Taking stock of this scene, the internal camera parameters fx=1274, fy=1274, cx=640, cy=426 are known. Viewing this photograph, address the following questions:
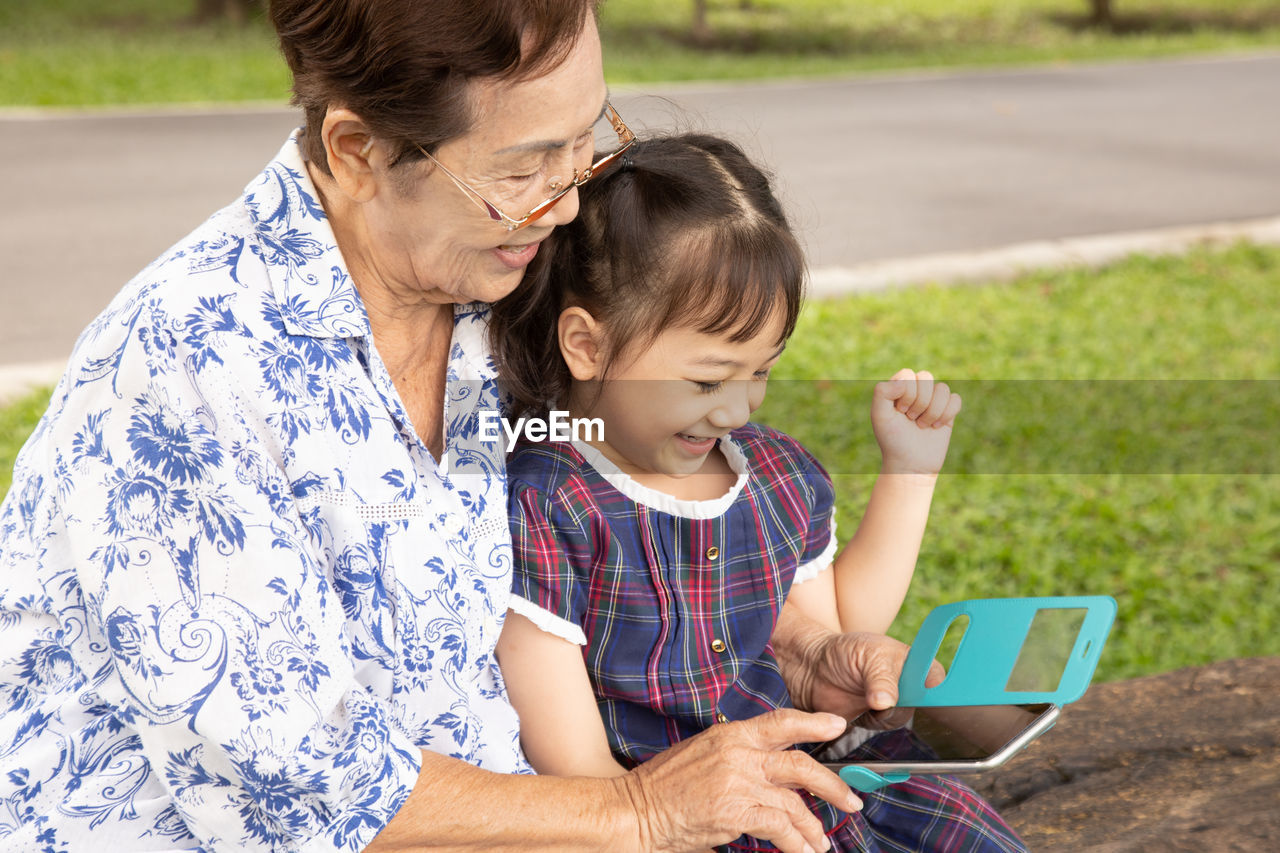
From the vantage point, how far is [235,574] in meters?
1.39

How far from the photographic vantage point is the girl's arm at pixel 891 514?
198 centimetres

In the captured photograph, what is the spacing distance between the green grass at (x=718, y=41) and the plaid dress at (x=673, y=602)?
8.08m

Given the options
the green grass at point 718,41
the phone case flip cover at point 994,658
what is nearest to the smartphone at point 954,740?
the phone case flip cover at point 994,658

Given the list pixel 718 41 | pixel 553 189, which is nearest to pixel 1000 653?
pixel 553 189

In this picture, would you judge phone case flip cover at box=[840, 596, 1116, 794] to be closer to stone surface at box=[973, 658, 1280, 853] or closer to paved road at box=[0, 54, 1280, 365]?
stone surface at box=[973, 658, 1280, 853]

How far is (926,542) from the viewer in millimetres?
3934

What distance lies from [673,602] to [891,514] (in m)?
0.42

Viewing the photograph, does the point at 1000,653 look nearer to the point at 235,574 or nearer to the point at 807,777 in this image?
the point at 807,777

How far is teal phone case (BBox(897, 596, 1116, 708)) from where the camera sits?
1.67m

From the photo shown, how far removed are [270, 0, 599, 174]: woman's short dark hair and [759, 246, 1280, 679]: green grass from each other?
234 centimetres

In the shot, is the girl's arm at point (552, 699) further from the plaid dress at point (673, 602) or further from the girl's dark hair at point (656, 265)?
the girl's dark hair at point (656, 265)

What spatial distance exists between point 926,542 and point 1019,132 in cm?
757

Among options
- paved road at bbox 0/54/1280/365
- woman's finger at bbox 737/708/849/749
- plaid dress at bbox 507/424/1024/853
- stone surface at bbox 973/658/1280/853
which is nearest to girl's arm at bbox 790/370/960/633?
plaid dress at bbox 507/424/1024/853

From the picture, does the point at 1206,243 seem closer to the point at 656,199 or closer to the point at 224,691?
the point at 656,199
